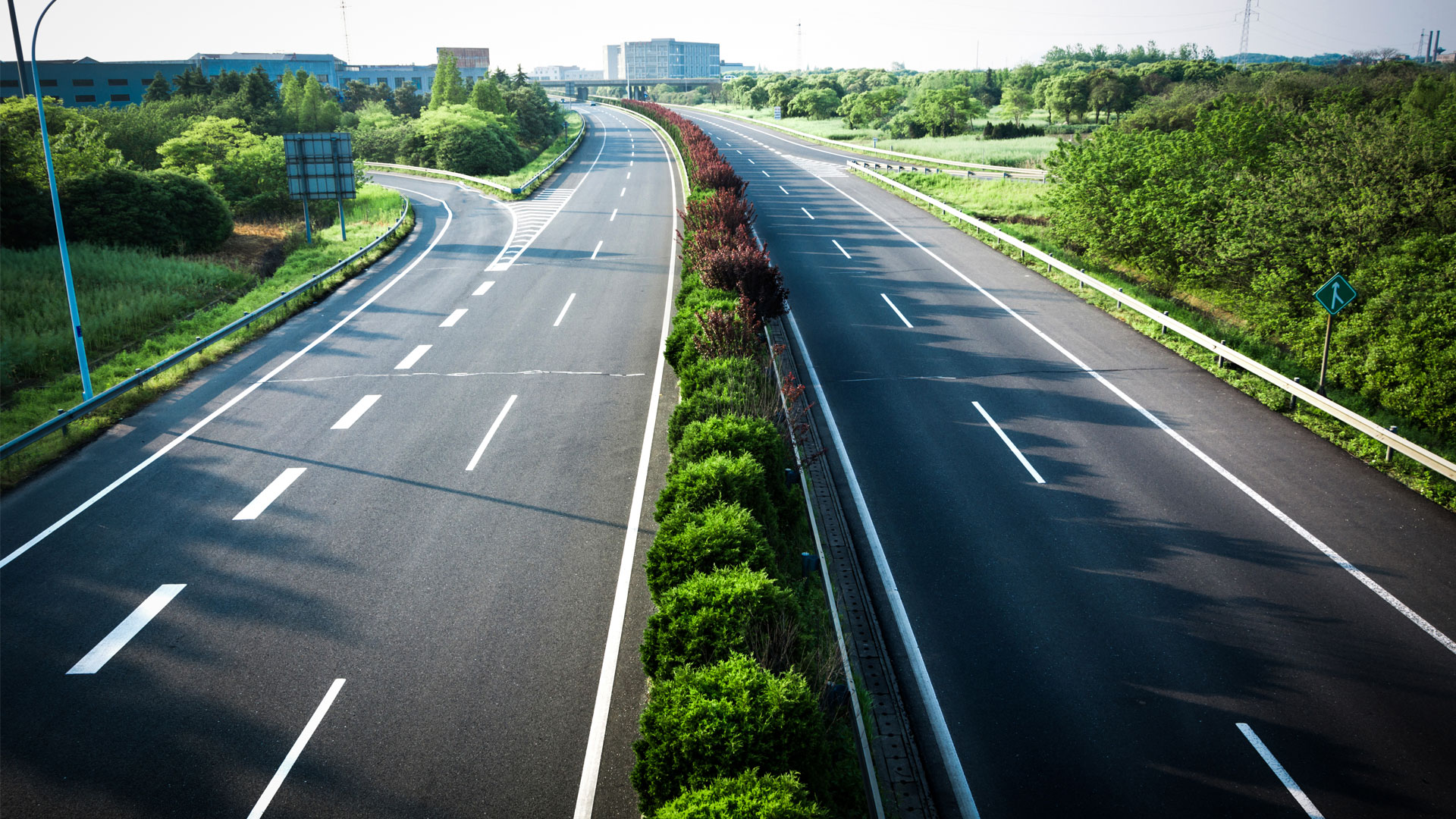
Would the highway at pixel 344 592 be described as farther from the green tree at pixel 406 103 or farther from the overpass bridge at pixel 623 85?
the overpass bridge at pixel 623 85

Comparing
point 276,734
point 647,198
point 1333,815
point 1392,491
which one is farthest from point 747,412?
point 647,198

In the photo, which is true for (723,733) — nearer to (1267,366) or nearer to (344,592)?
(344,592)

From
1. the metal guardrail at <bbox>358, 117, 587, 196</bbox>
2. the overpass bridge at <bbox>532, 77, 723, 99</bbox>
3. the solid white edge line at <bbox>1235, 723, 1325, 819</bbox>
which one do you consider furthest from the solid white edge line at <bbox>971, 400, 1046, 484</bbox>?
the overpass bridge at <bbox>532, 77, 723, 99</bbox>

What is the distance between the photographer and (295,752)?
6.86 meters

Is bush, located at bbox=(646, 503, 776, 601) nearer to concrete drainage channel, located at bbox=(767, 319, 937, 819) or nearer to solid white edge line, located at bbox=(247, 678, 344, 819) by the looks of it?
concrete drainage channel, located at bbox=(767, 319, 937, 819)

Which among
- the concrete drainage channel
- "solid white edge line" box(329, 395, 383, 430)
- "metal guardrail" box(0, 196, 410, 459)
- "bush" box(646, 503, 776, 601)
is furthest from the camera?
"solid white edge line" box(329, 395, 383, 430)

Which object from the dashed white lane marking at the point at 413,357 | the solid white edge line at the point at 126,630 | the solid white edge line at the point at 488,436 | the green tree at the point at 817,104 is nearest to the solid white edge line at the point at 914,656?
the solid white edge line at the point at 488,436

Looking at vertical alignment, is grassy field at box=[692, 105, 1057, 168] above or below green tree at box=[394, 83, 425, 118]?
below

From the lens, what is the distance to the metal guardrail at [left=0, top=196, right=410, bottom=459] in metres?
12.5

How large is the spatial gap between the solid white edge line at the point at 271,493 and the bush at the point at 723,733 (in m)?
7.59

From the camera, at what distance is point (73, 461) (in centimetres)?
1257

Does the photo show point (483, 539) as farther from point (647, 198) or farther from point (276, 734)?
point (647, 198)

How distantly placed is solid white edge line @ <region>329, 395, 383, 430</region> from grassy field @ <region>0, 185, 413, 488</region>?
396 centimetres

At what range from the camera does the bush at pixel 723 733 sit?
5344mm
